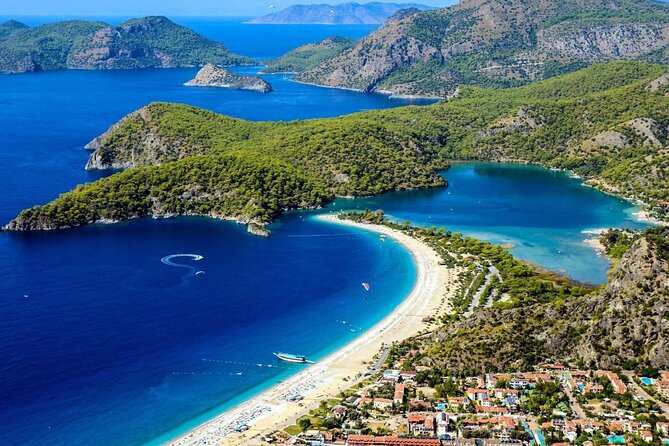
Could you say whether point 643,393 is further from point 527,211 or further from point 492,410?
point 527,211

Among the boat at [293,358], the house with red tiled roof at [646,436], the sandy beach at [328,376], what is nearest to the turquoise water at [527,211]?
the sandy beach at [328,376]

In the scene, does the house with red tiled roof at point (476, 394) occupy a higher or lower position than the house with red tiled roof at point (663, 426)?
lower

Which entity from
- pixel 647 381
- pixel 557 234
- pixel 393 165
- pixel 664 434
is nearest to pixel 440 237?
pixel 557 234

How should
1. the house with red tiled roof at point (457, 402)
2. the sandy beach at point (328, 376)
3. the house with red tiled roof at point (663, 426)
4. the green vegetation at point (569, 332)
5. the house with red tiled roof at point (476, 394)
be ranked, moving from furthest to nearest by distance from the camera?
the green vegetation at point (569, 332) < the house with red tiled roof at point (476, 394) < the sandy beach at point (328, 376) < the house with red tiled roof at point (457, 402) < the house with red tiled roof at point (663, 426)

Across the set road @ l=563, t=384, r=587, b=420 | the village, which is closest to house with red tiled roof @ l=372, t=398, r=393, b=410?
the village

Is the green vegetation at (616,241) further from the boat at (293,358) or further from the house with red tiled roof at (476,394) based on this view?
the boat at (293,358)

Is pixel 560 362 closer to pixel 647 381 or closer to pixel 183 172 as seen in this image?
pixel 647 381
